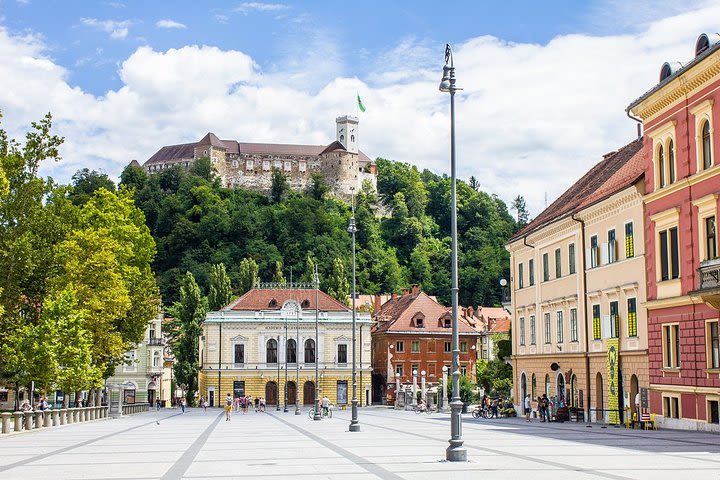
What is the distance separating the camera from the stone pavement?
1902 cm

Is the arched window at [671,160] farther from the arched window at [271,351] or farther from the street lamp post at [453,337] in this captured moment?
the arched window at [271,351]

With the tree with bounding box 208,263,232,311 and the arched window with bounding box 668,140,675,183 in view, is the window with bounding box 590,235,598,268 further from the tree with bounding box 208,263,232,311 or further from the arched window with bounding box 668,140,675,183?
the tree with bounding box 208,263,232,311

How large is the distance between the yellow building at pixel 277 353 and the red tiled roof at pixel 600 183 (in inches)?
1600

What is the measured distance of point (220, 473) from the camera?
19.5 metres

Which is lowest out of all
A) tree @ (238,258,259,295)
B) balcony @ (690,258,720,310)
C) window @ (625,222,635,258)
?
balcony @ (690,258,720,310)

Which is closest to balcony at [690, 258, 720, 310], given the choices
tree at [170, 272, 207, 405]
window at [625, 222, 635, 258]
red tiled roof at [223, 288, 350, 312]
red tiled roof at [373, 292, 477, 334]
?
window at [625, 222, 635, 258]

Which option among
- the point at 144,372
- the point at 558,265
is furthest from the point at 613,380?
the point at 144,372

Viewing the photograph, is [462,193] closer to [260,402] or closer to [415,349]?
[415,349]

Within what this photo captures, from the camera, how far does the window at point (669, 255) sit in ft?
116

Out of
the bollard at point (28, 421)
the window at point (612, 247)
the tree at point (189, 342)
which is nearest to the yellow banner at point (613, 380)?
the window at point (612, 247)

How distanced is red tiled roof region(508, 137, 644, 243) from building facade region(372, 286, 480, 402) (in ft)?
138

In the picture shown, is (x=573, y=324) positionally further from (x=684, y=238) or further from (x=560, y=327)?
(x=684, y=238)

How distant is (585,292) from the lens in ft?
148

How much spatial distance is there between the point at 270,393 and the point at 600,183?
174 ft
